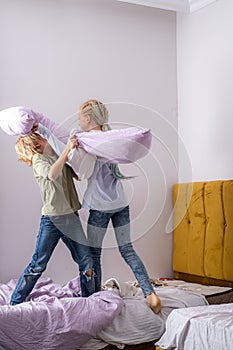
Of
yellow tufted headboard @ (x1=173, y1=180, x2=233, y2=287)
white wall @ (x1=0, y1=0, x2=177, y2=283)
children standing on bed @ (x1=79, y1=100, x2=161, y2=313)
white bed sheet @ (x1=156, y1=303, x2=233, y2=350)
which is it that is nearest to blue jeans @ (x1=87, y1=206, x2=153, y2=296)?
children standing on bed @ (x1=79, y1=100, x2=161, y2=313)

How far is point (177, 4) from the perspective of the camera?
11.9ft

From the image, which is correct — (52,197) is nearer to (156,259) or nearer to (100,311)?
(100,311)

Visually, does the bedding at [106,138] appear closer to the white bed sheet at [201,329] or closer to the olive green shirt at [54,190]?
the olive green shirt at [54,190]

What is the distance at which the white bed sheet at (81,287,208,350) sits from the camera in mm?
2471

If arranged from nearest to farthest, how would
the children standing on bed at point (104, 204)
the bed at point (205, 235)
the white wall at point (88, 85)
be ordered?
the children standing on bed at point (104, 204)
the white wall at point (88, 85)
the bed at point (205, 235)

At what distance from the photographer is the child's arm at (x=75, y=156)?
8.64 feet

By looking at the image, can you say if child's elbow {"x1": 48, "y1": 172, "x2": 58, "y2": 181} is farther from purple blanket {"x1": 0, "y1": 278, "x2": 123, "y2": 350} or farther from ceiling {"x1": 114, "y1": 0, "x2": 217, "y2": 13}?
ceiling {"x1": 114, "y1": 0, "x2": 217, "y2": 13}

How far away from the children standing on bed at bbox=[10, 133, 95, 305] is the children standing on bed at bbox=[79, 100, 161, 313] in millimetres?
70

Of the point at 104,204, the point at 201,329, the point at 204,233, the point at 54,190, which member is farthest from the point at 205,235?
the point at 201,329

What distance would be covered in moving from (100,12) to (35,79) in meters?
0.64

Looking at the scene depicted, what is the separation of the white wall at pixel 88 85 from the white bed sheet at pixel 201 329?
0.69 m

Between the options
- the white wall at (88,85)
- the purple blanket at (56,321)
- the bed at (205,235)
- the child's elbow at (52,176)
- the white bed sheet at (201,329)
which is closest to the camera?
the white bed sheet at (201,329)

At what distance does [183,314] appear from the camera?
2.21 metres

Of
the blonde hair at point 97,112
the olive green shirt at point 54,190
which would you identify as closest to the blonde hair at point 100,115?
the blonde hair at point 97,112
